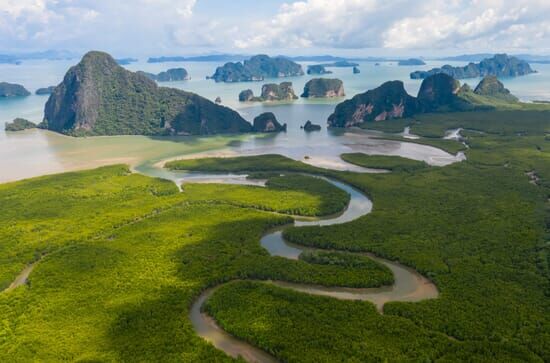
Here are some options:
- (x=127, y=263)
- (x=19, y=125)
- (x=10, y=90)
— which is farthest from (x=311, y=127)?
(x=10, y=90)

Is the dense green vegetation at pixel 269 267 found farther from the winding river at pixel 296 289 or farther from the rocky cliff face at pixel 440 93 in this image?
the rocky cliff face at pixel 440 93

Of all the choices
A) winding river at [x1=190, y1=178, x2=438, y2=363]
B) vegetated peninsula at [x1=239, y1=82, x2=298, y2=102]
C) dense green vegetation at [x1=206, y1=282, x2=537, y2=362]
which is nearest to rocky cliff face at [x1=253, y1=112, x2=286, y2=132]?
vegetated peninsula at [x1=239, y1=82, x2=298, y2=102]

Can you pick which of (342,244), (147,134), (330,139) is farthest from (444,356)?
(147,134)

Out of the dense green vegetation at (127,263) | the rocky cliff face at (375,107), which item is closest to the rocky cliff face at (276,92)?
the rocky cliff face at (375,107)

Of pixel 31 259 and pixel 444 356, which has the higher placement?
pixel 31 259

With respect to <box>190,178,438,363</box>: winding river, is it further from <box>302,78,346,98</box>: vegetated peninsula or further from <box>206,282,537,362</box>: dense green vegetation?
<box>302,78,346,98</box>: vegetated peninsula

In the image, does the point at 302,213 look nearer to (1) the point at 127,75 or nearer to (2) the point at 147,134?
(2) the point at 147,134

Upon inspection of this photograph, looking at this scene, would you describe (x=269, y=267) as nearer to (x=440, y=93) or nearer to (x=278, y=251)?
(x=278, y=251)
